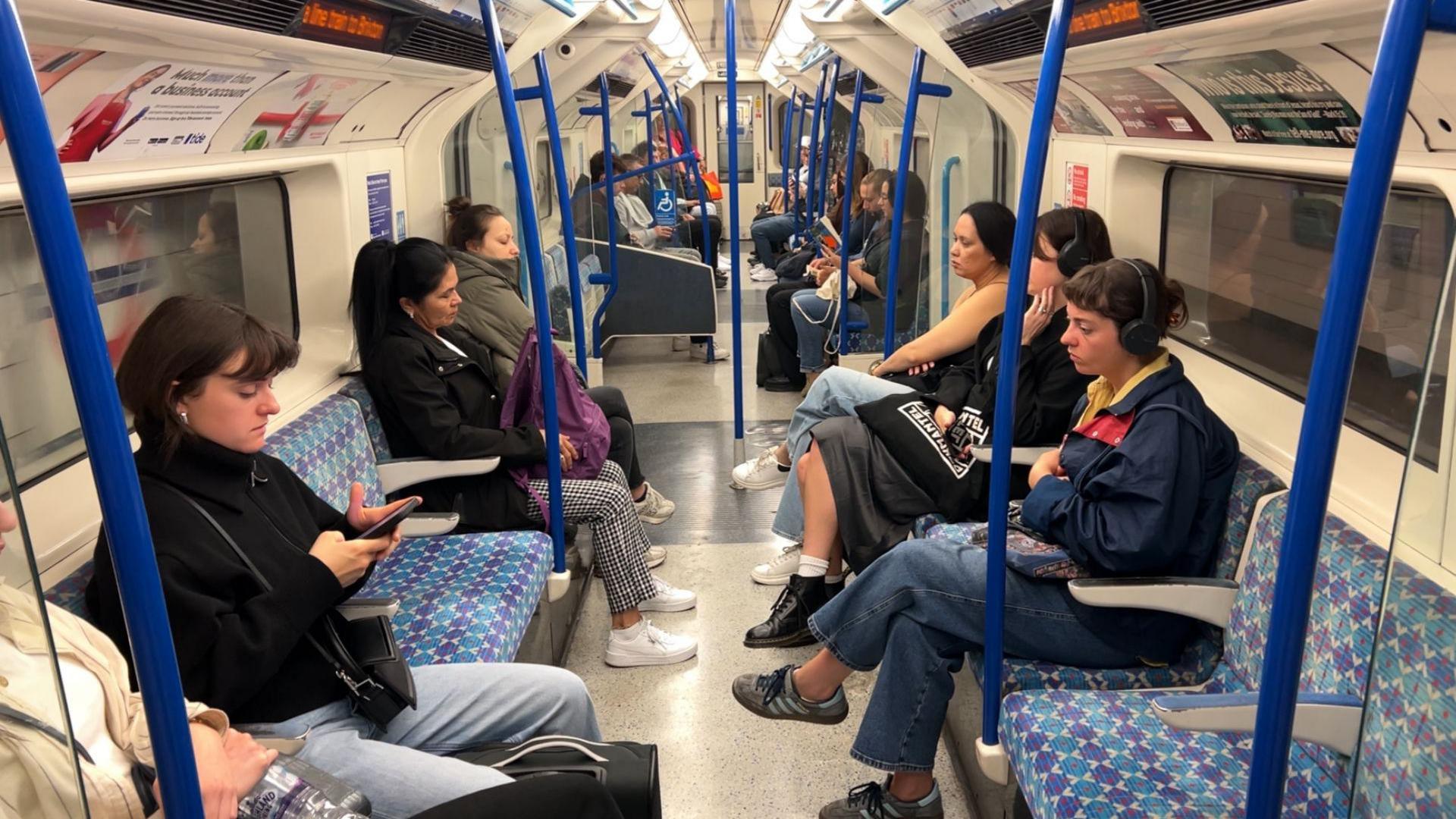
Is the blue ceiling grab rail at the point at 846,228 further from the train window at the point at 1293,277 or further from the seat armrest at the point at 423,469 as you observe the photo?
the seat armrest at the point at 423,469

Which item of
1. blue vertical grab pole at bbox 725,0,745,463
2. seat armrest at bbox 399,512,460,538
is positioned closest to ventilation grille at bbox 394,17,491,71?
blue vertical grab pole at bbox 725,0,745,463

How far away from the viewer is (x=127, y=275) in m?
3.14

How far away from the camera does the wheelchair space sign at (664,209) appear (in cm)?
989

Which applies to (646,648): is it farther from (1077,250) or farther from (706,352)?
(706,352)

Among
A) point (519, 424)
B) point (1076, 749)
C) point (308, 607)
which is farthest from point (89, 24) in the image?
point (1076, 749)

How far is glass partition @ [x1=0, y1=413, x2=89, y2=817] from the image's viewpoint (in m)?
1.05

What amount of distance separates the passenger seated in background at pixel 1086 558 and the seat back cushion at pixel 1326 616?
16 cm

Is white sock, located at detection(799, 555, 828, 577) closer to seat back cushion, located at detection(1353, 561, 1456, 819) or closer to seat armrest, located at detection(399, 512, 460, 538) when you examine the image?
seat armrest, located at detection(399, 512, 460, 538)

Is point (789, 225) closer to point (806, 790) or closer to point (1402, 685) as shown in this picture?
point (806, 790)

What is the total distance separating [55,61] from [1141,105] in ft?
8.92

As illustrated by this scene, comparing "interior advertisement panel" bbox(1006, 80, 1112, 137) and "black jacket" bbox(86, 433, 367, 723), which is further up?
"interior advertisement panel" bbox(1006, 80, 1112, 137)

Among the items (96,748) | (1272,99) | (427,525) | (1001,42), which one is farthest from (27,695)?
→ (1001,42)

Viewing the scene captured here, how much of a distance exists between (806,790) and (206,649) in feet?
5.19

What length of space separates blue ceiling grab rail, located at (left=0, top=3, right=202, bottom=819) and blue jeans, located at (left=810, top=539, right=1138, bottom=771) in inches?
65.4
